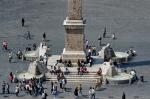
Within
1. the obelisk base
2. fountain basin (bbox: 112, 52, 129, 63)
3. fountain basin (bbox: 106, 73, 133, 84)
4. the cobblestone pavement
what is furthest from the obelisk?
fountain basin (bbox: 112, 52, 129, 63)

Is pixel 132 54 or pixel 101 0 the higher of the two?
pixel 101 0

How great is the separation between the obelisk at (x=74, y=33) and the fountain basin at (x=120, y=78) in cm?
433

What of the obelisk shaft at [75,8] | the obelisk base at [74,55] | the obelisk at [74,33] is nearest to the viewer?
the obelisk shaft at [75,8]

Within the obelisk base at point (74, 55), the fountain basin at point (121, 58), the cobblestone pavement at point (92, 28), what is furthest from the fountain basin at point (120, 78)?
the fountain basin at point (121, 58)

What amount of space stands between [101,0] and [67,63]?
3763 cm

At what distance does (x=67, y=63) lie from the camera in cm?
7081

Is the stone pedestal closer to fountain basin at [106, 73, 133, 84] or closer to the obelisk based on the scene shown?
the obelisk

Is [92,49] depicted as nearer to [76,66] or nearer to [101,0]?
[76,66]

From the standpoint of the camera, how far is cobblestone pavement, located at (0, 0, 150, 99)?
6738cm

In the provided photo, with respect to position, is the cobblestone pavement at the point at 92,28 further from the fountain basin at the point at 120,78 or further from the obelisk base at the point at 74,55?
→ the obelisk base at the point at 74,55

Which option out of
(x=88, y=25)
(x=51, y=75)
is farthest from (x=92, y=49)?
(x=88, y=25)

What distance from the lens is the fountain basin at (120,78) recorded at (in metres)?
67.8

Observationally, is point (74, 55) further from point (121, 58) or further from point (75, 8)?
point (121, 58)

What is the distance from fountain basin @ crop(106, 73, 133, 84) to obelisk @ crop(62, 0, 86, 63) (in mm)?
4332
